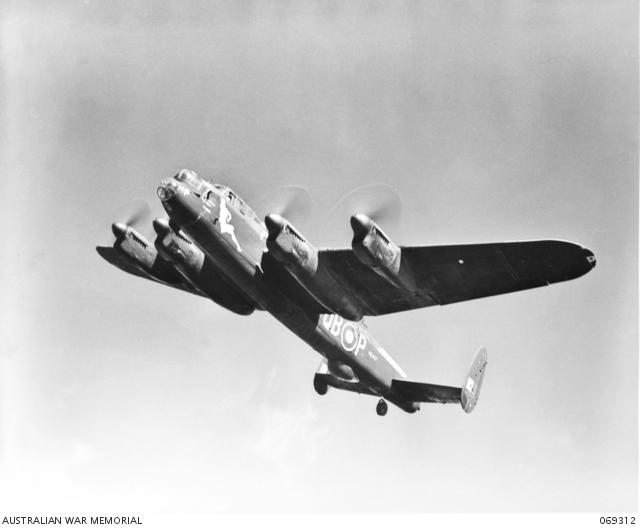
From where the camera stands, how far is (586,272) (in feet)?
53.9

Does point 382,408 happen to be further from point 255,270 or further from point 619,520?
point 619,520

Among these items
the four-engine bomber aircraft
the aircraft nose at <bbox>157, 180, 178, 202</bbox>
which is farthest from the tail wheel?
the aircraft nose at <bbox>157, 180, 178, 202</bbox>

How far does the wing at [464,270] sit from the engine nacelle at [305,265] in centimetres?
28

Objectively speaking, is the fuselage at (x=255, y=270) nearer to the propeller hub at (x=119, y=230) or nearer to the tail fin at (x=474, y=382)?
the propeller hub at (x=119, y=230)

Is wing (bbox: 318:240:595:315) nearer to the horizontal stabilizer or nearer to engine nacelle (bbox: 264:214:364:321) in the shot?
engine nacelle (bbox: 264:214:364:321)

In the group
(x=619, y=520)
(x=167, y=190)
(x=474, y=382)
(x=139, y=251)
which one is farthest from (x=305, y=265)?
(x=474, y=382)

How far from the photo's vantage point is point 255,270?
685 inches

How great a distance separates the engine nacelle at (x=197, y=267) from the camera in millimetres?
17984

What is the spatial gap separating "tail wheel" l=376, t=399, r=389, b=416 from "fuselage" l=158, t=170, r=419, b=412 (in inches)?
48.6

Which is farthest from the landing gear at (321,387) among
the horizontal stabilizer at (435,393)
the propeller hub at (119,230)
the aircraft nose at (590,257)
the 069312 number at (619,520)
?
the 069312 number at (619,520)

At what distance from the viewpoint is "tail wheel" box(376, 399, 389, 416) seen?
21844 millimetres

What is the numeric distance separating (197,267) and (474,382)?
977cm

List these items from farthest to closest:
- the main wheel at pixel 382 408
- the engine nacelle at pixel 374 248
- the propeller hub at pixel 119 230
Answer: the main wheel at pixel 382 408, the propeller hub at pixel 119 230, the engine nacelle at pixel 374 248

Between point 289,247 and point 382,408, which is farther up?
point 289,247
